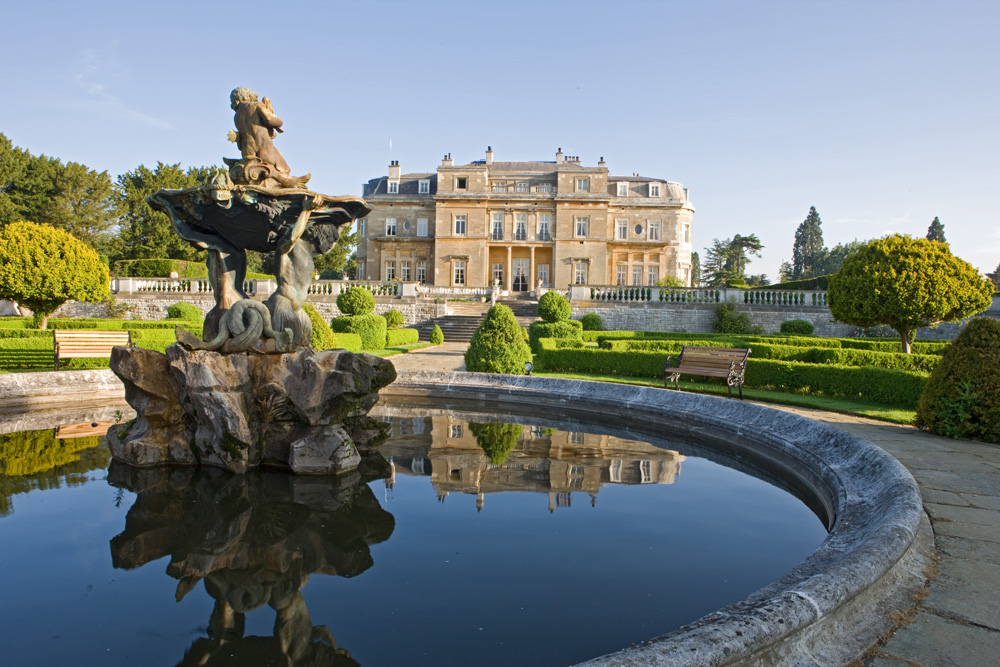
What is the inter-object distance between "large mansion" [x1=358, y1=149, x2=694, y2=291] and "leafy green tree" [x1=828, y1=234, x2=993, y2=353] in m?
27.7

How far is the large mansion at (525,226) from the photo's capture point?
148 ft

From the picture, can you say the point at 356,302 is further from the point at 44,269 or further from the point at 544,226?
the point at 544,226

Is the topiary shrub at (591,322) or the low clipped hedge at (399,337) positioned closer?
the low clipped hedge at (399,337)

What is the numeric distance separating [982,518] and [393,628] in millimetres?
4029

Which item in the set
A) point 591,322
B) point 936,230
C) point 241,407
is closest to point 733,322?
point 591,322

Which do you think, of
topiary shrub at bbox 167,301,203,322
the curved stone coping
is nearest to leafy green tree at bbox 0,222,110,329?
topiary shrub at bbox 167,301,203,322

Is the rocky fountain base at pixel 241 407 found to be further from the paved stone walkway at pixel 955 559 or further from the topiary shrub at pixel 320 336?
the topiary shrub at pixel 320 336

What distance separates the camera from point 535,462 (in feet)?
19.5

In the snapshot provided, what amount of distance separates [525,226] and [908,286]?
104ft

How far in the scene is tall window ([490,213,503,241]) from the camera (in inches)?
1817

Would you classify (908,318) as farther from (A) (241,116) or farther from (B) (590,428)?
(A) (241,116)

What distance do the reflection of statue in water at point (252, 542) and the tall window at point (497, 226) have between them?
41.9m

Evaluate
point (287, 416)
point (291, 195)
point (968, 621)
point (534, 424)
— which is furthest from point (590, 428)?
point (968, 621)

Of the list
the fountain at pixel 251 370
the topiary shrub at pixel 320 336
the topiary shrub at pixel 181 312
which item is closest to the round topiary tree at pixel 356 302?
the topiary shrub at pixel 181 312
